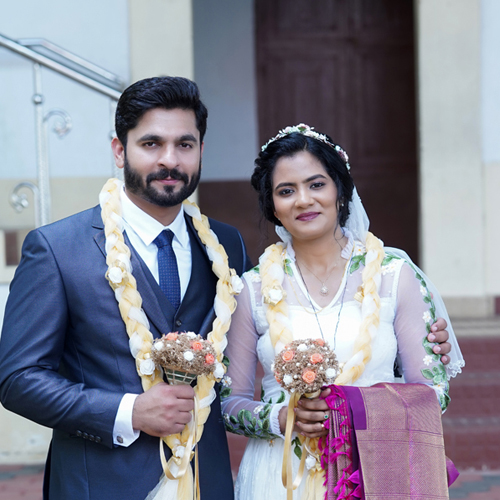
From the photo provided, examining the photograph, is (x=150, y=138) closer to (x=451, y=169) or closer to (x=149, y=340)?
(x=149, y=340)

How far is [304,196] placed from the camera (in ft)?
8.20

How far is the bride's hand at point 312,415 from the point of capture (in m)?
2.23

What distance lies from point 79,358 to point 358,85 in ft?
17.6

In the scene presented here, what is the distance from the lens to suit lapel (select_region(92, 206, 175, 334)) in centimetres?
226

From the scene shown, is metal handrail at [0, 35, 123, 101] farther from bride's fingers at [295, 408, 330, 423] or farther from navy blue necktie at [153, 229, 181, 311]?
bride's fingers at [295, 408, 330, 423]

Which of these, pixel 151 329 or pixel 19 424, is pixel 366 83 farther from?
pixel 151 329

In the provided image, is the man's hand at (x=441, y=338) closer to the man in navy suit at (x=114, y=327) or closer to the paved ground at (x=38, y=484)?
the man in navy suit at (x=114, y=327)

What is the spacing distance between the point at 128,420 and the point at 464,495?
2679 mm

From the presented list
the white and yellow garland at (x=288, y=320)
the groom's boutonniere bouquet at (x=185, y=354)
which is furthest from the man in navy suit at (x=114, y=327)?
the white and yellow garland at (x=288, y=320)

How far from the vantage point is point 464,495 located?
4.04 meters

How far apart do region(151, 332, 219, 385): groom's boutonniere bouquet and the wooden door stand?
16.4ft

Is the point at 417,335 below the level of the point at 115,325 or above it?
below

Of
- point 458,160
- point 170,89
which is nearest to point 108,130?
point 458,160

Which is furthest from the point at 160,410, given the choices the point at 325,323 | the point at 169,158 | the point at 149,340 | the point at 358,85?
the point at 358,85
